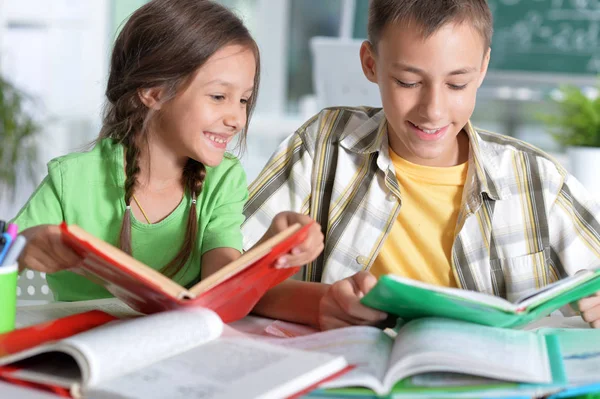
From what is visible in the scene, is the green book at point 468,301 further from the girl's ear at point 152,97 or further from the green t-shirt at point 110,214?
the girl's ear at point 152,97

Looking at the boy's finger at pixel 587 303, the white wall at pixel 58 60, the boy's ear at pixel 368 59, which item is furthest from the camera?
the white wall at pixel 58 60

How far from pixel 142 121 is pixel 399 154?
0.48 meters

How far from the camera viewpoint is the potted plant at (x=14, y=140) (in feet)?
11.5

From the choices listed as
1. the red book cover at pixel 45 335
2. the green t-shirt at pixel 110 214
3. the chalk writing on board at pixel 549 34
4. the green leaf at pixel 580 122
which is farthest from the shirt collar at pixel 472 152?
the chalk writing on board at pixel 549 34

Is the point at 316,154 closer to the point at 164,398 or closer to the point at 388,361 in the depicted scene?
the point at 388,361

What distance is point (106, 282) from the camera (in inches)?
38.1

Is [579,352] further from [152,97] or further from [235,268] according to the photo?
[152,97]

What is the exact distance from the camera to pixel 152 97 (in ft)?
4.41

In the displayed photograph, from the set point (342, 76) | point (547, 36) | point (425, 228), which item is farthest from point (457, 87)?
point (547, 36)

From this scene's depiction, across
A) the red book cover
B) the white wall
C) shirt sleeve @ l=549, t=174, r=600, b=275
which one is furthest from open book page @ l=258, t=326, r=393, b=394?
the white wall

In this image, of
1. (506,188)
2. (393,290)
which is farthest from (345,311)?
(506,188)

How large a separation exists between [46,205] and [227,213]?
30 cm

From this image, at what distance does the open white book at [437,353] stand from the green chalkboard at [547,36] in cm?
385

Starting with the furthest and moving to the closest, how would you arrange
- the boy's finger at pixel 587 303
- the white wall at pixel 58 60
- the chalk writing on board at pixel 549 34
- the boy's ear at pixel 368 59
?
the chalk writing on board at pixel 549 34 → the white wall at pixel 58 60 → the boy's ear at pixel 368 59 → the boy's finger at pixel 587 303
